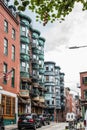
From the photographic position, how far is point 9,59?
46562mm

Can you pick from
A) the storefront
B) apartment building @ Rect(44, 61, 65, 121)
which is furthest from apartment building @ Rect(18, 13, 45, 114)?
apartment building @ Rect(44, 61, 65, 121)

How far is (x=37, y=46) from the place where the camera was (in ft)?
228

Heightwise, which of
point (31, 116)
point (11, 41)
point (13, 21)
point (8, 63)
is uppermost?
point (13, 21)

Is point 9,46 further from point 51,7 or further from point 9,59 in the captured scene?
point 51,7

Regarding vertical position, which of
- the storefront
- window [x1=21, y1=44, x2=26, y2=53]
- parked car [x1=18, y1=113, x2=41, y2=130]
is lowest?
parked car [x1=18, y1=113, x2=41, y2=130]

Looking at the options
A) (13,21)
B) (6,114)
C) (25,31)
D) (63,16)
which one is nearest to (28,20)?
(25,31)

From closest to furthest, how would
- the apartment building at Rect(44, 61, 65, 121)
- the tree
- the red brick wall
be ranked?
the tree → the red brick wall → the apartment building at Rect(44, 61, 65, 121)

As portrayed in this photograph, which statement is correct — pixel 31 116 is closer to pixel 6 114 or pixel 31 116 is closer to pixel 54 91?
pixel 6 114

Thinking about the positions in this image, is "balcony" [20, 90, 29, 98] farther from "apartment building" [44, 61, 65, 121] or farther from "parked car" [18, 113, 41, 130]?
"apartment building" [44, 61, 65, 121]

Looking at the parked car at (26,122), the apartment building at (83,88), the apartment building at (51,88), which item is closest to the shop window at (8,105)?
the parked car at (26,122)

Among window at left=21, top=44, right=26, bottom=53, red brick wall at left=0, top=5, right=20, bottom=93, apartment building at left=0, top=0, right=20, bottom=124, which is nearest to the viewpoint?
apartment building at left=0, top=0, right=20, bottom=124

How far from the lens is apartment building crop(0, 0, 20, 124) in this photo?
43.6 metres

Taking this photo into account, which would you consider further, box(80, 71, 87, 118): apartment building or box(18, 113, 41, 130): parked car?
box(80, 71, 87, 118): apartment building

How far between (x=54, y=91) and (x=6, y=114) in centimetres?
→ 5314
